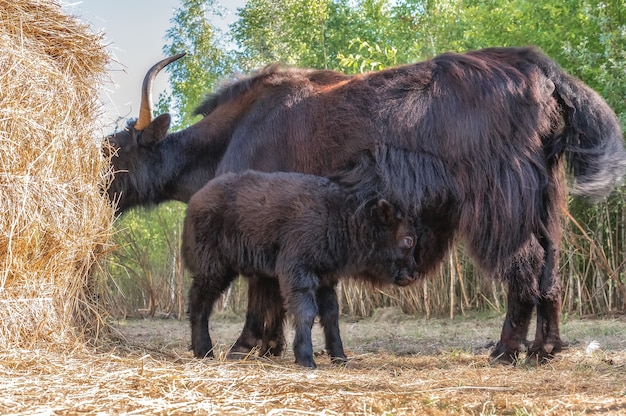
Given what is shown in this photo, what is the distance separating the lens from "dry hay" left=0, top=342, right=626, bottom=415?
3520 mm

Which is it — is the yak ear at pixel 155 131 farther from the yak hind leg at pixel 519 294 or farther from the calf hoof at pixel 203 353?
the yak hind leg at pixel 519 294

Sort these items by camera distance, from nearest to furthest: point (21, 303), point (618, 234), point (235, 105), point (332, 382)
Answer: point (332, 382)
point (21, 303)
point (235, 105)
point (618, 234)

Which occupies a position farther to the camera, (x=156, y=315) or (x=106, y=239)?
(x=156, y=315)

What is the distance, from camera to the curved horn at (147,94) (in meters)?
7.38

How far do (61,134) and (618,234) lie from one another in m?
7.36

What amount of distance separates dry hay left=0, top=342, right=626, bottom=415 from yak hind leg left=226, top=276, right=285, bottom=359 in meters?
0.94

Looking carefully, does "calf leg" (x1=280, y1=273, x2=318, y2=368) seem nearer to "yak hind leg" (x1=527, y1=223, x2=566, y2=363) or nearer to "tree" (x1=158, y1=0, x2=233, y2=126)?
"yak hind leg" (x1=527, y1=223, x2=566, y2=363)

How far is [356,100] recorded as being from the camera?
634 cm

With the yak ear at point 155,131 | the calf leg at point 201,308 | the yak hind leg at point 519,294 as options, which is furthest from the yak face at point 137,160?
the yak hind leg at point 519,294

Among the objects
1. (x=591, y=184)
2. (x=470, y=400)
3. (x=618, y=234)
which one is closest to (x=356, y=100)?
(x=591, y=184)

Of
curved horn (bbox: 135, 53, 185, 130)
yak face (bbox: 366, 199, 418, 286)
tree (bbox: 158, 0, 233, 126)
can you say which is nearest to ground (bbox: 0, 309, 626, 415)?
yak face (bbox: 366, 199, 418, 286)

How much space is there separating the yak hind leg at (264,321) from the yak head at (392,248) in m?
0.85

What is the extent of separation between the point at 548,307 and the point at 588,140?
1.30 metres

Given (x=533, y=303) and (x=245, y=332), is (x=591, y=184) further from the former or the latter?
(x=245, y=332)
